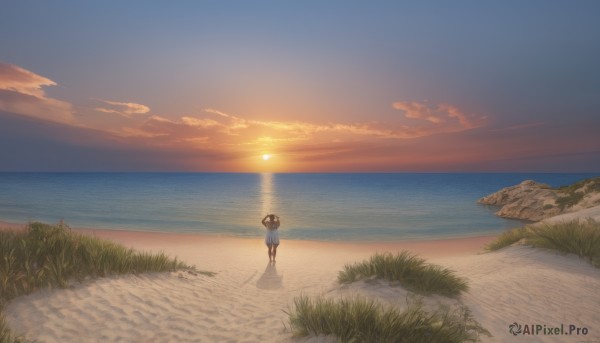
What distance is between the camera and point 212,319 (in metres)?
7.86

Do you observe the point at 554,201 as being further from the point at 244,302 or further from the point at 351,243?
the point at 244,302

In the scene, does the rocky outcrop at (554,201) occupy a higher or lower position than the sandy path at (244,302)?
higher

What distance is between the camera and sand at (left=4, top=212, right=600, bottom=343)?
6863 mm

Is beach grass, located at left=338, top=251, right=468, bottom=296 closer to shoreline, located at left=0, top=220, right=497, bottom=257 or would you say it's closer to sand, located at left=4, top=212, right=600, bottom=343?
sand, located at left=4, top=212, right=600, bottom=343

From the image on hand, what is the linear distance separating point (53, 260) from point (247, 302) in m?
5.30

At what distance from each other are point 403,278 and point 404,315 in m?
3.47

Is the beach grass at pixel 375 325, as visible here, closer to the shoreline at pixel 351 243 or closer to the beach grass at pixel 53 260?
the beach grass at pixel 53 260

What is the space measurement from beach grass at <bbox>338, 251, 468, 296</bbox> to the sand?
33 centimetres

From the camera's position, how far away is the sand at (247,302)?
6863mm

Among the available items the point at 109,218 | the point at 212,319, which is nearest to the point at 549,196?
the point at 212,319

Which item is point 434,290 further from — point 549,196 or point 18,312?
point 549,196

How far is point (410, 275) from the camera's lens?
9117mm

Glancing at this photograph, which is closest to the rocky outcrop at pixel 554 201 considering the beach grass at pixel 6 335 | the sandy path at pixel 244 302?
the sandy path at pixel 244 302

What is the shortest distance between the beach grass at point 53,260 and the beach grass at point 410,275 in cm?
670
